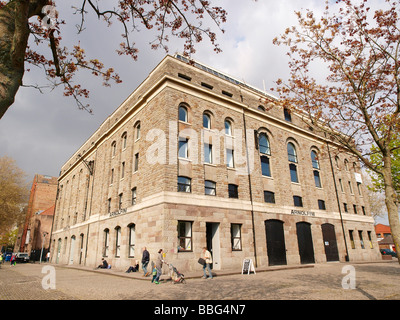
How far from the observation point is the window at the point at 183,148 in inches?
751

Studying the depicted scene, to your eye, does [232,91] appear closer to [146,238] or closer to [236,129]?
[236,129]

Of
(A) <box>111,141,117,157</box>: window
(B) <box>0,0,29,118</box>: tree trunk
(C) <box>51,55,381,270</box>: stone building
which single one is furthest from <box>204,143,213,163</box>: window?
(B) <box>0,0,29,118</box>: tree trunk

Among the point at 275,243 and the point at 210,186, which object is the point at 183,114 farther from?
the point at 275,243

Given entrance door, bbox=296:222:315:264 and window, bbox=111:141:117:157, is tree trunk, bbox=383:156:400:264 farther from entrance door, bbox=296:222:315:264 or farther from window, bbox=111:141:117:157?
window, bbox=111:141:117:157

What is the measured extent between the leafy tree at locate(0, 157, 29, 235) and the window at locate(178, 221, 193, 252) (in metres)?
33.1

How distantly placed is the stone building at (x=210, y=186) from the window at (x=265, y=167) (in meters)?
0.10

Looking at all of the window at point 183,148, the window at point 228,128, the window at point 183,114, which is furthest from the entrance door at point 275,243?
the window at point 183,114

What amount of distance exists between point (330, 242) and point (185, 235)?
17.3m

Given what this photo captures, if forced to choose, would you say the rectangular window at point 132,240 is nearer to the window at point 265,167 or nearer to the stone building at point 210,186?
the stone building at point 210,186

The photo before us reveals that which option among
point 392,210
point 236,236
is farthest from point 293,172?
point 392,210

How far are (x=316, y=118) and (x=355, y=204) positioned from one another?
2684 centimetres

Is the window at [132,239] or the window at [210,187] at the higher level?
the window at [210,187]

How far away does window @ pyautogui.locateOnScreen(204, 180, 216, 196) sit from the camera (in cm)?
1930
